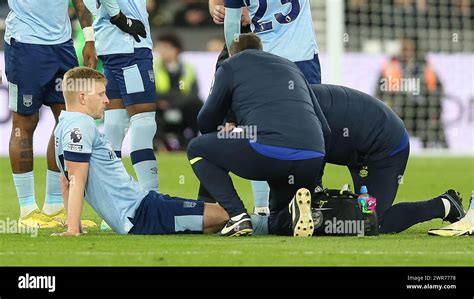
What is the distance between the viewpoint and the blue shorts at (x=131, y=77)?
9.49 metres

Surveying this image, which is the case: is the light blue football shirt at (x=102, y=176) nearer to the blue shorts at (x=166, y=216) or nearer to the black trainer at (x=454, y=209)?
the blue shorts at (x=166, y=216)

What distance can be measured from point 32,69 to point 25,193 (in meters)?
0.93

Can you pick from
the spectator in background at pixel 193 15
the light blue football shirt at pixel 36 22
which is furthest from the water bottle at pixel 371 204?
the spectator in background at pixel 193 15

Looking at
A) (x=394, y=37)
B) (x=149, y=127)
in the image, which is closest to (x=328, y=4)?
(x=394, y=37)

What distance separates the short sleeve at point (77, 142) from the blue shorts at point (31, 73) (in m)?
1.39

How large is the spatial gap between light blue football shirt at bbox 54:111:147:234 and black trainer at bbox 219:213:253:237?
24.4 inches

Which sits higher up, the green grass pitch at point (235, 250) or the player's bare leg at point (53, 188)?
the player's bare leg at point (53, 188)

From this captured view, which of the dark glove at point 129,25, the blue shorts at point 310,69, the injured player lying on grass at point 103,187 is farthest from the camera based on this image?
the blue shorts at point 310,69

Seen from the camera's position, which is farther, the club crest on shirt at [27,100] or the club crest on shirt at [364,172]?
the club crest on shirt at [27,100]

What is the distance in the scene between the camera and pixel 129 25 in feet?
31.0

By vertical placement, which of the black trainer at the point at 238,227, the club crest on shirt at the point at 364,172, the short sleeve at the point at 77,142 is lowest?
the black trainer at the point at 238,227

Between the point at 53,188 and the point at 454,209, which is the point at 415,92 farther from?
the point at 454,209

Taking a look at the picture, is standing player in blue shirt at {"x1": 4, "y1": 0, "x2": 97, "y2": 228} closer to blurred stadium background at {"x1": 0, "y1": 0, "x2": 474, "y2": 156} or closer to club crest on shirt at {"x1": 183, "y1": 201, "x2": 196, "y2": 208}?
club crest on shirt at {"x1": 183, "y1": 201, "x2": 196, "y2": 208}

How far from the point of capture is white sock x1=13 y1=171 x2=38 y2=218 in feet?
30.5
